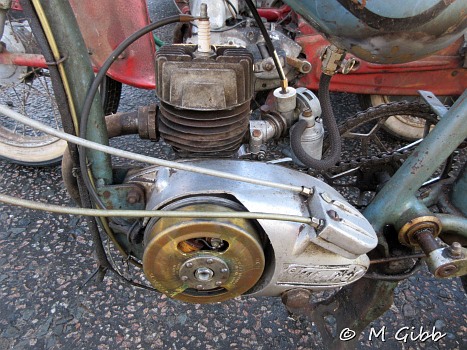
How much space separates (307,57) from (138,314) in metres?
1.23

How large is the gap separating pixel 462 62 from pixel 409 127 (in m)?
0.37

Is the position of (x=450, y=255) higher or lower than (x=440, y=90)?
higher

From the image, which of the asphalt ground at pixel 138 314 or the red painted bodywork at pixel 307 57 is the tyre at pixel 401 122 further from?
the asphalt ground at pixel 138 314

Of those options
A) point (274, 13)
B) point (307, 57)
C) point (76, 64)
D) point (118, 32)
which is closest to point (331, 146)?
point (76, 64)

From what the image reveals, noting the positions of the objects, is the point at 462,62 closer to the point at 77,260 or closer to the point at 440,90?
the point at 440,90

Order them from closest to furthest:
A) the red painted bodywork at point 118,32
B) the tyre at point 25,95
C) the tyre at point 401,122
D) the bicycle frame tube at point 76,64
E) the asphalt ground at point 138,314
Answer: the bicycle frame tube at point 76,64 < the asphalt ground at point 138,314 < the red painted bodywork at point 118,32 < the tyre at point 25,95 < the tyre at point 401,122

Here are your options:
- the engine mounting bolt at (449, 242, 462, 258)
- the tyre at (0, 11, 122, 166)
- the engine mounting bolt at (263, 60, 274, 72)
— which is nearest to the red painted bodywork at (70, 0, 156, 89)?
the tyre at (0, 11, 122, 166)

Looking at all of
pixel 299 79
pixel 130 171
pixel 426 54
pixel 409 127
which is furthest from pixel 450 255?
pixel 409 127

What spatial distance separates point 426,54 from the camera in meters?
0.82

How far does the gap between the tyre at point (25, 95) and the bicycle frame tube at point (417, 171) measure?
126 cm

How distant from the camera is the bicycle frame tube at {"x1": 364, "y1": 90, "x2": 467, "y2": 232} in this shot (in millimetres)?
950

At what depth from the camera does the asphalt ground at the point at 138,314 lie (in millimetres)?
1338

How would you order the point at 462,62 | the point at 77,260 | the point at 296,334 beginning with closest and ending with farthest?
1. the point at 296,334
2. the point at 77,260
3. the point at 462,62

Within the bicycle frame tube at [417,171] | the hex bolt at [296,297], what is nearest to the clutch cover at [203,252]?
the hex bolt at [296,297]
